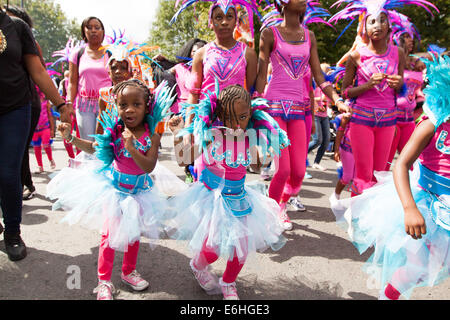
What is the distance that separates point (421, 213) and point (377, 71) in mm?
2101

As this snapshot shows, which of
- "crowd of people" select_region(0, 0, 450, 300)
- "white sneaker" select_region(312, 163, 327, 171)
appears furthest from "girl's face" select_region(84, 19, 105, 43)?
"white sneaker" select_region(312, 163, 327, 171)

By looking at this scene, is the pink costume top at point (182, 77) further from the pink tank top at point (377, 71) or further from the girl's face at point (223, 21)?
the pink tank top at point (377, 71)

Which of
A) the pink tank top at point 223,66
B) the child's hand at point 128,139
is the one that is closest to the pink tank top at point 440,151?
the pink tank top at point 223,66

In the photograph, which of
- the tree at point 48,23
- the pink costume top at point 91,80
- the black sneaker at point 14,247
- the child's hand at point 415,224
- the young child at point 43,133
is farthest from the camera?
the tree at point 48,23

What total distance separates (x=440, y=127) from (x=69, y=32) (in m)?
58.4

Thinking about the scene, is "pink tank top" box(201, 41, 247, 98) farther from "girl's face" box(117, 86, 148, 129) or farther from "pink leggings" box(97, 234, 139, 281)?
"pink leggings" box(97, 234, 139, 281)

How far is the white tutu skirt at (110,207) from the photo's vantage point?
7.90ft

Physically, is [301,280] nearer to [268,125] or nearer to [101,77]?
[268,125]

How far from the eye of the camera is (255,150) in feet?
8.35

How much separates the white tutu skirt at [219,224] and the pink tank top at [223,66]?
1.16 meters

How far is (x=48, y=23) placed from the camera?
49594 mm

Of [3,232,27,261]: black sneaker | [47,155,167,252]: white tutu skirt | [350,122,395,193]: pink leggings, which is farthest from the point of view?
[350,122,395,193]: pink leggings

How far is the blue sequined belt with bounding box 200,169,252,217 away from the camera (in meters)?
2.44
